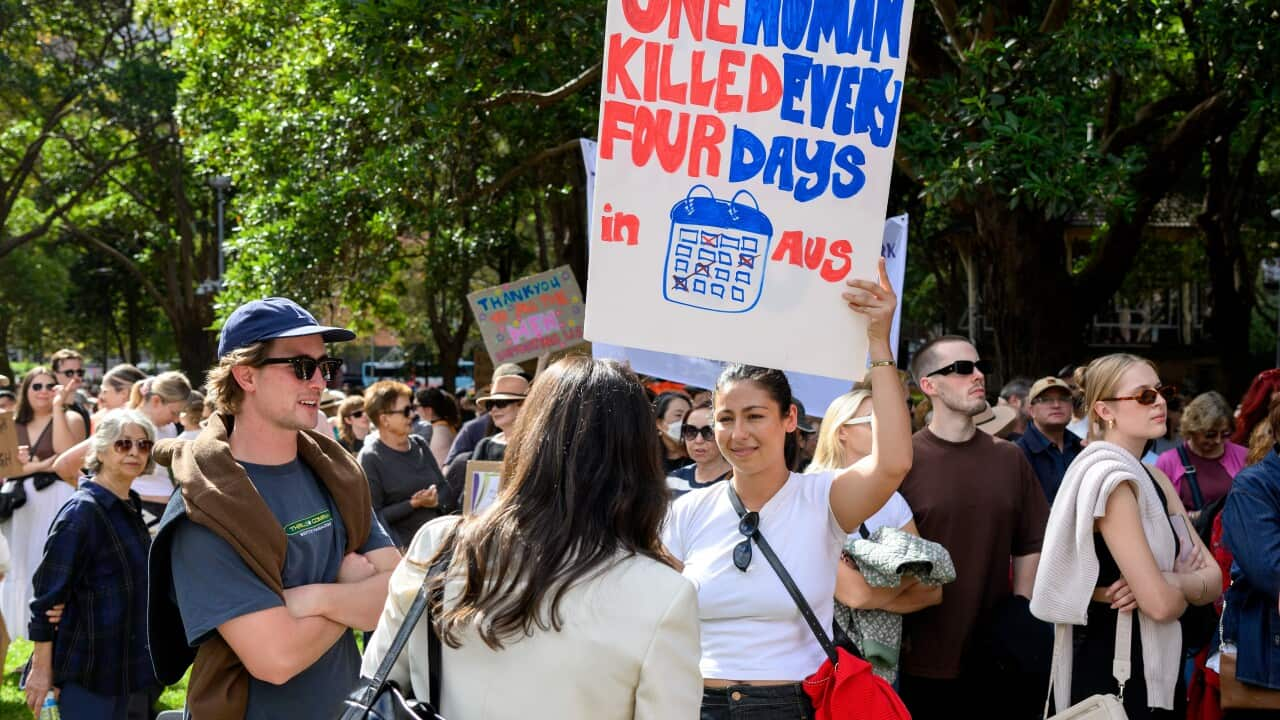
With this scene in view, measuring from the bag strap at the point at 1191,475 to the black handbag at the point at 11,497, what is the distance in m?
7.61

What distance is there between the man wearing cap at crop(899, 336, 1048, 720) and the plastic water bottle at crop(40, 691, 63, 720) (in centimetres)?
365

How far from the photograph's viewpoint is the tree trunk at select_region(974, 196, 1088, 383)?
13133mm

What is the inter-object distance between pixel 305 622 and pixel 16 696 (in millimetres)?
6051

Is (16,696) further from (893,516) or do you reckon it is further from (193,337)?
(193,337)

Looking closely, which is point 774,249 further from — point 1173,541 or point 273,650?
point 1173,541

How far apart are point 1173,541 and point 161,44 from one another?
25.7 m

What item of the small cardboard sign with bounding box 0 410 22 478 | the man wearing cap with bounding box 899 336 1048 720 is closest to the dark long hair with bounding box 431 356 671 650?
the man wearing cap with bounding box 899 336 1048 720

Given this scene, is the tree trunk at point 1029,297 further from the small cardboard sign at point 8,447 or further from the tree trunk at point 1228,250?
the small cardboard sign at point 8,447

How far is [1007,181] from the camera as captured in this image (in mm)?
9398

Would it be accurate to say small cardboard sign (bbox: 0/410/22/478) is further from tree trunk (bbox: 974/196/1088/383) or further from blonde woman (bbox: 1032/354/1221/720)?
A: tree trunk (bbox: 974/196/1088/383)

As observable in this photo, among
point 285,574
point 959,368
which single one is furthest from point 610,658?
point 959,368

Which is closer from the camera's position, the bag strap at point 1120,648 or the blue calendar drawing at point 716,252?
the blue calendar drawing at point 716,252

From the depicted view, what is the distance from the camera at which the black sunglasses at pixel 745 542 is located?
3.74 meters

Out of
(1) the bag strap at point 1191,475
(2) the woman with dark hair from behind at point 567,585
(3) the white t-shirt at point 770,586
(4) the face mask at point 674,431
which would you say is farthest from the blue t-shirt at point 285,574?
(1) the bag strap at point 1191,475
